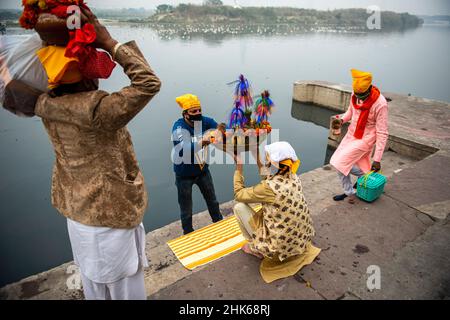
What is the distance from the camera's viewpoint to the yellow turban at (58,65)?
1.36m

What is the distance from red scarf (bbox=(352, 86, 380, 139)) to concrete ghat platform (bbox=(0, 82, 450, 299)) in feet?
2.78

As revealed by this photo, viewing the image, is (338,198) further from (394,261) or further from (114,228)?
(114,228)

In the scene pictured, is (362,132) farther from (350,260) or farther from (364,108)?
(350,260)

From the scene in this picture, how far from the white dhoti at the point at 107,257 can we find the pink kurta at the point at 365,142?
2.69 m

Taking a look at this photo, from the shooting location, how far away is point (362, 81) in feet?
11.0

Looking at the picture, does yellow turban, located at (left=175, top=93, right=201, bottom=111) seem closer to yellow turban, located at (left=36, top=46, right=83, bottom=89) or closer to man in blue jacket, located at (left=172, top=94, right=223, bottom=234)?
man in blue jacket, located at (left=172, top=94, right=223, bottom=234)

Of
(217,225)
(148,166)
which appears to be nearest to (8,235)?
(148,166)

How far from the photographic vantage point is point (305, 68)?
21234 mm

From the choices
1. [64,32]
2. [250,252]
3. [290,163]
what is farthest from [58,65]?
[250,252]

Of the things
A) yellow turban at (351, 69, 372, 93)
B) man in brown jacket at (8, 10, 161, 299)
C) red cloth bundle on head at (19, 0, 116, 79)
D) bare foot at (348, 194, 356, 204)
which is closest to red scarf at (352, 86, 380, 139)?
yellow turban at (351, 69, 372, 93)

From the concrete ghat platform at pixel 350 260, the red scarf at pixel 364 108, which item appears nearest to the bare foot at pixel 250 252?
the concrete ghat platform at pixel 350 260

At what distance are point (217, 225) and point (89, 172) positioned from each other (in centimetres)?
243

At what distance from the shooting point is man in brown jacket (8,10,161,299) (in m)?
1.44
